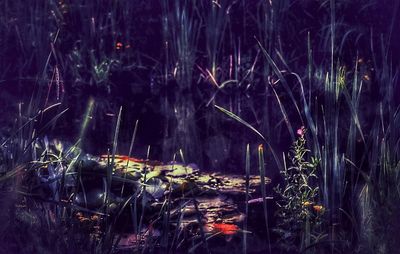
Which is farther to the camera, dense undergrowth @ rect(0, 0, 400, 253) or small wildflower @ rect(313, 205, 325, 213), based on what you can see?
small wildflower @ rect(313, 205, 325, 213)

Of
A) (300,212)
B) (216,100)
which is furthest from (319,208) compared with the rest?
(216,100)

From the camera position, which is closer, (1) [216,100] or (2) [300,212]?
(2) [300,212]

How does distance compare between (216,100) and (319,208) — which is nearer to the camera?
(319,208)

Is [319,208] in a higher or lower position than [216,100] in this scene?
lower

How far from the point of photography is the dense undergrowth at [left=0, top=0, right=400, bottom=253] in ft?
7.34

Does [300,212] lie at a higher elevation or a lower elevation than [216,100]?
lower

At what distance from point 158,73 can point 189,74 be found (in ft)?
1.03

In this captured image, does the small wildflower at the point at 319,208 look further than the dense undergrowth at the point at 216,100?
Yes

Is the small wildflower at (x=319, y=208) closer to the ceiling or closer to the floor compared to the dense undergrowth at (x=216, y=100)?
closer to the floor

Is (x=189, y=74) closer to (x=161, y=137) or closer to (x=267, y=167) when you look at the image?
(x=161, y=137)

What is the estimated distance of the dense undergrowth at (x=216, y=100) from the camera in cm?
224

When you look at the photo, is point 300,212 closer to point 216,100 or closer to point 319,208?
point 319,208

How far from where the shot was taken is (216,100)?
14.4 feet

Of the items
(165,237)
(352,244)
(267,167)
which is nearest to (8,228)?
(165,237)
